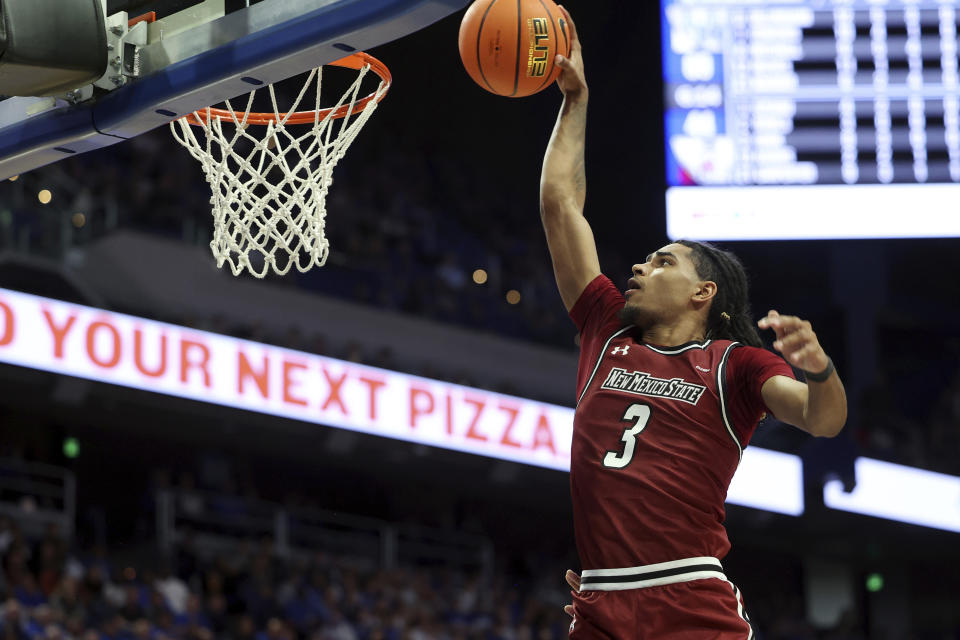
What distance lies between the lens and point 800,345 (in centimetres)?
304

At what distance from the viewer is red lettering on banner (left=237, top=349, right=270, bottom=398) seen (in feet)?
42.0

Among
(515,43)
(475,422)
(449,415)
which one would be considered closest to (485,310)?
(475,422)

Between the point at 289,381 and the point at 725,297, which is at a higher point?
the point at 725,297

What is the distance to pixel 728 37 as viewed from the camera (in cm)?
1116

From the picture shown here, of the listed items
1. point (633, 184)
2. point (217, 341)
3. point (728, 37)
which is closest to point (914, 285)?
point (633, 184)

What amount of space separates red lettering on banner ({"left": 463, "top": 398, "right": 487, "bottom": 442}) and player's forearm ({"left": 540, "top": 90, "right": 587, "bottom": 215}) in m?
10.6

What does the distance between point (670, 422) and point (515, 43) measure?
1.33 meters

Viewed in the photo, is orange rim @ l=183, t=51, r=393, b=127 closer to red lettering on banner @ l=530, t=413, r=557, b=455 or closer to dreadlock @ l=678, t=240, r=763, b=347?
dreadlock @ l=678, t=240, r=763, b=347

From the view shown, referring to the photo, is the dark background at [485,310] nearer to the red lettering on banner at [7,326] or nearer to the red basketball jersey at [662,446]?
the red lettering on banner at [7,326]

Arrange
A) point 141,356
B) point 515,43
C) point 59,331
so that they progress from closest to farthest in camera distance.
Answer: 1. point 515,43
2. point 59,331
3. point 141,356

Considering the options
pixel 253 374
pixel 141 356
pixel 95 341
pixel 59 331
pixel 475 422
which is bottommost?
pixel 475 422

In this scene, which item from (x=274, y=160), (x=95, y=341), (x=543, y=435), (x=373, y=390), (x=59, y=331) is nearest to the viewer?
(x=274, y=160)

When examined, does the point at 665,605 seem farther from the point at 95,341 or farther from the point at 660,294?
the point at 95,341

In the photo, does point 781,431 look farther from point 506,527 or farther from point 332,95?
point 332,95
